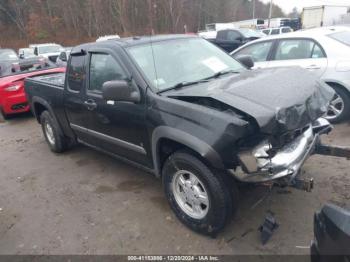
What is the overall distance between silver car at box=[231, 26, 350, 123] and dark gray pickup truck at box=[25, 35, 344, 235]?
211cm

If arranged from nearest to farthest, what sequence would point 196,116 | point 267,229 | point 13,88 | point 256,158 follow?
point 256,158, point 196,116, point 267,229, point 13,88

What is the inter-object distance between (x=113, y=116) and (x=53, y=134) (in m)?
2.31

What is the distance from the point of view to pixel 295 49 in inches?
230

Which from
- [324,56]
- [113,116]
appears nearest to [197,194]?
[113,116]

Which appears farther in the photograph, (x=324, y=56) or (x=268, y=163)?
(x=324, y=56)

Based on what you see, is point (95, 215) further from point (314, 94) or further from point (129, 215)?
point (314, 94)

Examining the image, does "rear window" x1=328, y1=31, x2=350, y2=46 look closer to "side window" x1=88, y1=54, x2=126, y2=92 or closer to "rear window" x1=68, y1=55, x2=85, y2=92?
"side window" x1=88, y1=54, x2=126, y2=92

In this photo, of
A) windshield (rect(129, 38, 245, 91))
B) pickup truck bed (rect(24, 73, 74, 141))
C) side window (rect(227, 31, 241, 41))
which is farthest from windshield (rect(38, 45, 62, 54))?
windshield (rect(129, 38, 245, 91))

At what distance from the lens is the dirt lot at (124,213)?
9.94ft

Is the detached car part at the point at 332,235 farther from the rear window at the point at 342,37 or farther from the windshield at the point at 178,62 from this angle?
the rear window at the point at 342,37

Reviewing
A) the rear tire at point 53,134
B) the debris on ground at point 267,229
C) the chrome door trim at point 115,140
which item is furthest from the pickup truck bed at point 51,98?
the debris on ground at point 267,229

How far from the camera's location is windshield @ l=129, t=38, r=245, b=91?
3.43 m

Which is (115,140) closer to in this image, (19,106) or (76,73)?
(76,73)

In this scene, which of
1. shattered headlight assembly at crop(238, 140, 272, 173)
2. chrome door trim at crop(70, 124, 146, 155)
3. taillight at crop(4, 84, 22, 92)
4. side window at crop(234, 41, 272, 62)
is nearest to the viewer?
shattered headlight assembly at crop(238, 140, 272, 173)
